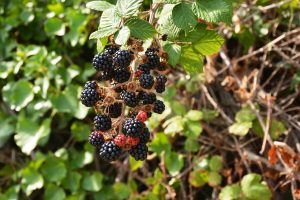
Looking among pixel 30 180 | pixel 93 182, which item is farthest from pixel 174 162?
pixel 30 180

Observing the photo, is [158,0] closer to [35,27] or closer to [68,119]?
[68,119]

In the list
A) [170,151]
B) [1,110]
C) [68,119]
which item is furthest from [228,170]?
[1,110]

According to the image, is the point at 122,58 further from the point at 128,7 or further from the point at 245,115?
the point at 245,115

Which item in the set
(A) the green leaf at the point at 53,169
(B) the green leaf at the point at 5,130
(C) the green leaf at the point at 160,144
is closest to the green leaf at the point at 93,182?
(A) the green leaf at the point at 53,169

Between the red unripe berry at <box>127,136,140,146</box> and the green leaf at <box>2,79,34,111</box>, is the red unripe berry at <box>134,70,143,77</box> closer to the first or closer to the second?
the red unripe berry at <box>127,136,140,146</box>

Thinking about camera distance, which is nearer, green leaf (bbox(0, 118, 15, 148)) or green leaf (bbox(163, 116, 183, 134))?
green leaf (bbox(163, 116, 183, 134))

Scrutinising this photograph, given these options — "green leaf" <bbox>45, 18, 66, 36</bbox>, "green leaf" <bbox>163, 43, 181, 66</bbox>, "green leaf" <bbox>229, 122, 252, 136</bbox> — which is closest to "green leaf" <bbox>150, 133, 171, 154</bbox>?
"green leaf" <bbox>229, 122, 252, 136</bbox>
